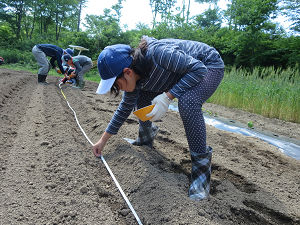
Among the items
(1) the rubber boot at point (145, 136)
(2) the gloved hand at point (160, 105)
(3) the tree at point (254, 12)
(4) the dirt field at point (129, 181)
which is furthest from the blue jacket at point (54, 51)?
(3) the tree at point (254, 12)

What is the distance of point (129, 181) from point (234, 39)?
1247 cm

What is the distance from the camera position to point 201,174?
4.98 feet

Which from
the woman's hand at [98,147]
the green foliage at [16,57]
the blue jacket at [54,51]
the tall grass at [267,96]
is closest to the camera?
the woman's hand at [98,147]

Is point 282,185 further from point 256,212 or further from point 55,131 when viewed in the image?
point 55,131

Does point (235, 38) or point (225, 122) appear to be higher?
point (235, 38)

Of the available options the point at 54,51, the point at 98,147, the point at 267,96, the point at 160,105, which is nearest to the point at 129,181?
the point at 98,147

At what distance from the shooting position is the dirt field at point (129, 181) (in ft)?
4.37

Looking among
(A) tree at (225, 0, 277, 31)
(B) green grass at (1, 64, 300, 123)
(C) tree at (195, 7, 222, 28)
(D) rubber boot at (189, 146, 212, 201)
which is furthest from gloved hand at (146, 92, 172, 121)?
(C) tree at (195, 7, 222, 28)

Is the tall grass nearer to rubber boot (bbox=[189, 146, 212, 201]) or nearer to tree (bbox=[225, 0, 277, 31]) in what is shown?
rubber boot (bbox=[189, 146, 212, 201])

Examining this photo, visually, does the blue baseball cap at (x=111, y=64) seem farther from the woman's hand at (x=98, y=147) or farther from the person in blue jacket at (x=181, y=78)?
the woman's hand at (x=98, y=147)

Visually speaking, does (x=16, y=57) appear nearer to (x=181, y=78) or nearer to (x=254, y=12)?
(x=254, y=12)

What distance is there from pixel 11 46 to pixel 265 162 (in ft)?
70.7

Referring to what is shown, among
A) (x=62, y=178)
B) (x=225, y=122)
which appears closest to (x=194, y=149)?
(x=62, y=178)

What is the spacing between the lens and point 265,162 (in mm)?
2400
